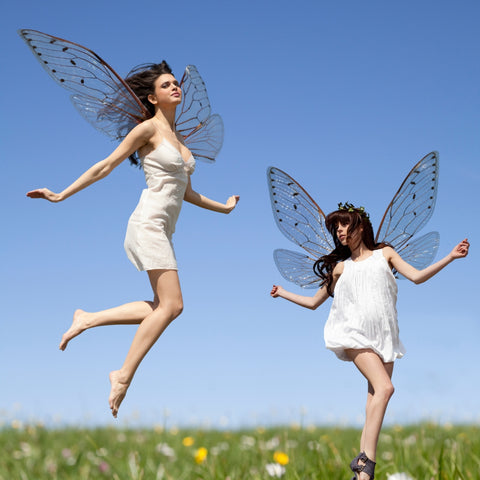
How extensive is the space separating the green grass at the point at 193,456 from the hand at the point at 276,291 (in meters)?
1.25

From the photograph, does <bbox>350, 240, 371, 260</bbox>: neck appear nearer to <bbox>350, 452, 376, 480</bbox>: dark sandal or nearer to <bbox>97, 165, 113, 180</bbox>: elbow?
<bbox>350, 452, 376, 480</bbox>: dark sandal

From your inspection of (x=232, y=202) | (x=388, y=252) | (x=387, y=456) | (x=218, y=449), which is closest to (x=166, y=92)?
(x=232, y=202)

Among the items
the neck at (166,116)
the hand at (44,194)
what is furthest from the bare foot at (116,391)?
the neck at (166,116)

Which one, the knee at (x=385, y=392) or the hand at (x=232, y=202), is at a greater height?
the hand at (x=232, y=202)

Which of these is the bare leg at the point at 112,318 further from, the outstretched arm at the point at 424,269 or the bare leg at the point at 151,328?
the outstretched arm at the point at 424,269

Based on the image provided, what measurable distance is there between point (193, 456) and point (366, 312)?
2305 mm

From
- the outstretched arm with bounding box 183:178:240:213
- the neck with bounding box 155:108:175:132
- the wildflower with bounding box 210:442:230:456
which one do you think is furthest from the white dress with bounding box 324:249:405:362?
the wildflower with bounding box 210:442:230:456

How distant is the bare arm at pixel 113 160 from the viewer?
4.29 meters

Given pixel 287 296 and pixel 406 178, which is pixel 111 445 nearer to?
pixel 287 296

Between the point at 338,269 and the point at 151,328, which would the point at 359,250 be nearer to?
the point at 338,269

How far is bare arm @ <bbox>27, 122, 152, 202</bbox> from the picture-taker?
4293 mm

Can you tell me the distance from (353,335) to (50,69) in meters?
2.78

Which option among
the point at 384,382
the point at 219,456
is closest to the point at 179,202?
the point at 384,382

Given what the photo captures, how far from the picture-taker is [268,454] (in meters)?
5.76
